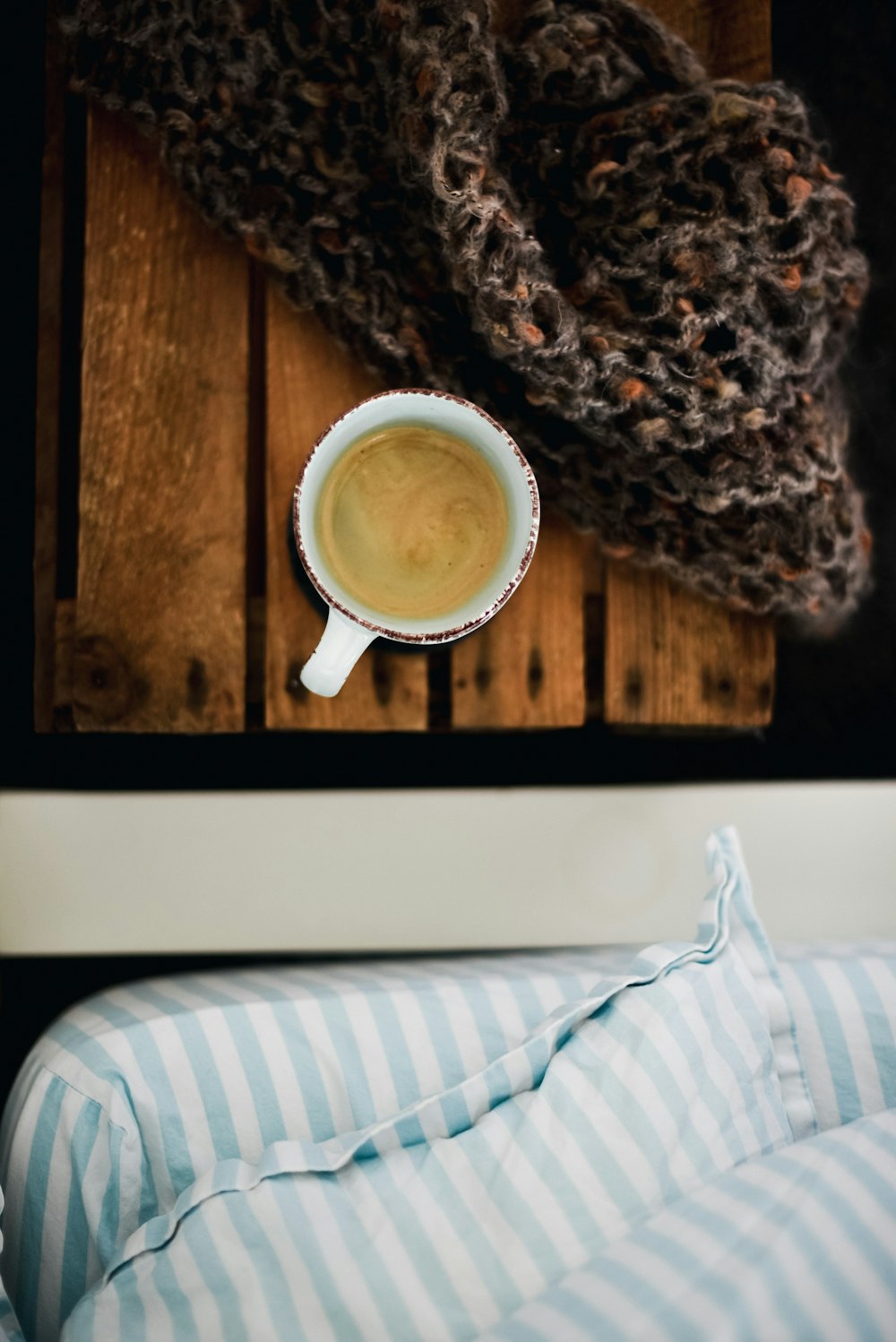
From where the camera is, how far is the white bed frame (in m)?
0.77

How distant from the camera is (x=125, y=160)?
0.66m

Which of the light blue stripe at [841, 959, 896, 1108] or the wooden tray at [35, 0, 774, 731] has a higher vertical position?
the wooden tray at [35, 0, 774, 731]

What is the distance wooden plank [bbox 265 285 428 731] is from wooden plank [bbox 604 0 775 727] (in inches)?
6.3

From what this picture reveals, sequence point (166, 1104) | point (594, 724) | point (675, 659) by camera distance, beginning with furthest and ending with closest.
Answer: point (594, 724) < point (675, 659) < point (166, 1104)

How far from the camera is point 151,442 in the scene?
665 millimetres

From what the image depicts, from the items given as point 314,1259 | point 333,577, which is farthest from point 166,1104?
point 333,577

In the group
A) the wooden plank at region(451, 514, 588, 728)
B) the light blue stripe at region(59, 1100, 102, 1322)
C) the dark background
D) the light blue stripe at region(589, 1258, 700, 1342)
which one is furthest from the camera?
the dark background

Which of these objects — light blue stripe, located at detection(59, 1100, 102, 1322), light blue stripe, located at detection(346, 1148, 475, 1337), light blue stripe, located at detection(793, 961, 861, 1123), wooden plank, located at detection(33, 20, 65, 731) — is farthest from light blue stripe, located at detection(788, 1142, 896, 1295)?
wooden plank, located at detection(33, 20, 65, 731)

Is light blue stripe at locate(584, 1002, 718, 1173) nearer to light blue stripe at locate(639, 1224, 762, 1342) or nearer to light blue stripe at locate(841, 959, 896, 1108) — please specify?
light blue stripe at locate(639, 1224, 762, 1342)

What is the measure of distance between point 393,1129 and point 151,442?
483 mm

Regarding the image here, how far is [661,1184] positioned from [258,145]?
0.71 metres

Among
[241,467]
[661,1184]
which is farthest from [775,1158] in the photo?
[241,467]

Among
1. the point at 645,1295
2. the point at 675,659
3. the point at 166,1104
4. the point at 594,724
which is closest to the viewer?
the point at 645,1295

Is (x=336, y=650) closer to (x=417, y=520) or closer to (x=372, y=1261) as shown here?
(x=417, y=520)
